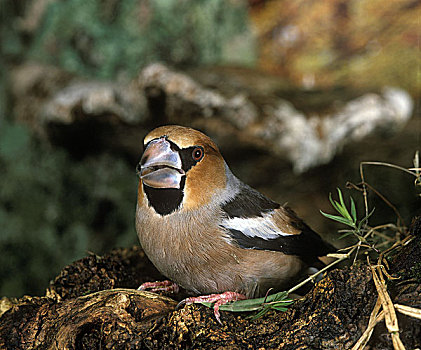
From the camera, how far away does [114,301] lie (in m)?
1.43

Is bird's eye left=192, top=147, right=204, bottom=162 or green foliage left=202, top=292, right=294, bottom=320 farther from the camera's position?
bird's eye left=192, top=147, right=204, bottom=162

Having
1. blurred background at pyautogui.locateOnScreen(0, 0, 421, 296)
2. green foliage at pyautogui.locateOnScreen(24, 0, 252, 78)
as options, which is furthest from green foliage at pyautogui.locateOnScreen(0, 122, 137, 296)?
green foliage at pyautogui.locateOnScreen(24, 0, 252, 78)

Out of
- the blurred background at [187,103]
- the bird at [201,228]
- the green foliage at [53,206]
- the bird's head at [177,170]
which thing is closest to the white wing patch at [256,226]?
the bird at [201,228]

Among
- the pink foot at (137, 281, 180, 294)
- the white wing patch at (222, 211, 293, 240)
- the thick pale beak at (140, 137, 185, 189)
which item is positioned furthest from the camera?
the pink foot at (137, 281, 180, 294)

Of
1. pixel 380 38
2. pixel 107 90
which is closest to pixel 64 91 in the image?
pixel 107 90

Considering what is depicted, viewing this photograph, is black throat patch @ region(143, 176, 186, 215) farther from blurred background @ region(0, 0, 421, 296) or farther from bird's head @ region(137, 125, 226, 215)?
blurred background @ region(0, 0, 421, 296)

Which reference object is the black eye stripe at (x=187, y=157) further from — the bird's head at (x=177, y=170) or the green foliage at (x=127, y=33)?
the green foliage at (x=127, y=33)

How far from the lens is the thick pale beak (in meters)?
1.53

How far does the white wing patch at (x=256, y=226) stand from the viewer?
1630mm

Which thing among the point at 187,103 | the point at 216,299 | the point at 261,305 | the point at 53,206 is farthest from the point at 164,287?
the point at 53,206

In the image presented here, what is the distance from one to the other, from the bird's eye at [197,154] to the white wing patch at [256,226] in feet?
0.80

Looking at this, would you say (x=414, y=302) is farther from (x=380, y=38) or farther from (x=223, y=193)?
(x=380, y=38)

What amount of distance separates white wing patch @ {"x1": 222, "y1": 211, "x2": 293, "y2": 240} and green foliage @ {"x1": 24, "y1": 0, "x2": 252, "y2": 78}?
234 centimetres

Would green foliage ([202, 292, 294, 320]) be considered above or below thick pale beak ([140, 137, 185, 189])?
below
